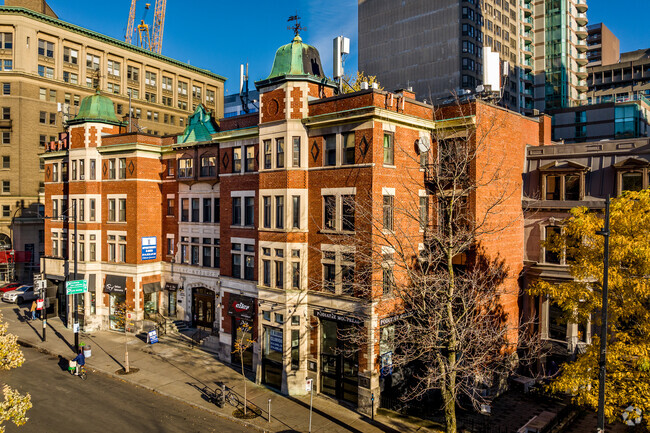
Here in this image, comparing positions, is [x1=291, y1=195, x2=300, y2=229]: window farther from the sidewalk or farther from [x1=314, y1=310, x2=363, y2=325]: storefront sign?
the sidewalk

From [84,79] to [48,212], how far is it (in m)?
35.6

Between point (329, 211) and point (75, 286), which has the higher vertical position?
point (329, 211)

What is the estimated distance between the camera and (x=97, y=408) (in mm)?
25719

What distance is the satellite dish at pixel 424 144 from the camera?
1083 inches

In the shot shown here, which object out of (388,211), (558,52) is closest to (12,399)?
(388,211)

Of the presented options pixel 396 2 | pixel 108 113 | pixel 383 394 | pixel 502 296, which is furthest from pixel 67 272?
pixel 396 2

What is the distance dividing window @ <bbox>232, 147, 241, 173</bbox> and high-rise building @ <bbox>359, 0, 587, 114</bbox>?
5930 centimetres

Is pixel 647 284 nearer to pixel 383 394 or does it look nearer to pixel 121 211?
pixel 383 394

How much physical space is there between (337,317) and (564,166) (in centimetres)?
1617

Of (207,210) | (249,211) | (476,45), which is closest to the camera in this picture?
(249,211)

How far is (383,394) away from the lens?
25.6m

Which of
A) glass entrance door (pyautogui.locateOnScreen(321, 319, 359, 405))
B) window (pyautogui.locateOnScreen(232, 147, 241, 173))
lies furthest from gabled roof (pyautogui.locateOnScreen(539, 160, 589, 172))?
window (pyautogui.locateOnScreen(232, 147, 241, 173))

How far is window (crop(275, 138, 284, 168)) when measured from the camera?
28344mm

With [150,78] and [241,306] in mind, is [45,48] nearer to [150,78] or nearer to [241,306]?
[150,78]
